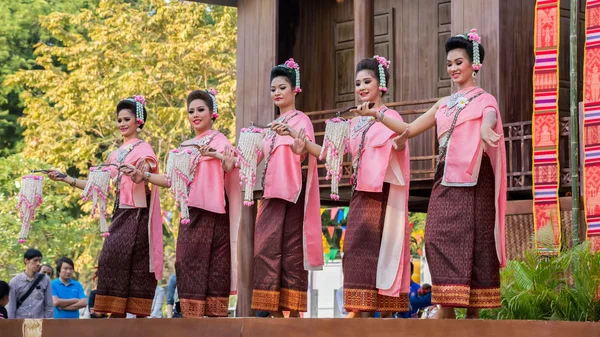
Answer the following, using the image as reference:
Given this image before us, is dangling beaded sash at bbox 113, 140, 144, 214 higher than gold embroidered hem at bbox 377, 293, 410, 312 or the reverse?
higher

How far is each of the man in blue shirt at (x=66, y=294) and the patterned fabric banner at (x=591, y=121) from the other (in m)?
5.05

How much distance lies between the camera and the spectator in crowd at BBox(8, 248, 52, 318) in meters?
9.77

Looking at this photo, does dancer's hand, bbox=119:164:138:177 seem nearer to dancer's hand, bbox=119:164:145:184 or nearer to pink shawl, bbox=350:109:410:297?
dancer's hand, bbox=119:164:145:184

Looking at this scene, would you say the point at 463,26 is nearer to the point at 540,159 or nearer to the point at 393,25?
the point at 540,159

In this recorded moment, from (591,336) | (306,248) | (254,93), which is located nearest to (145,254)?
(306,248)

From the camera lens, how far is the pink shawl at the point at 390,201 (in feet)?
22.4

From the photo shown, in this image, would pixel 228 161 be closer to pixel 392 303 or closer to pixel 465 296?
pixel 392 303

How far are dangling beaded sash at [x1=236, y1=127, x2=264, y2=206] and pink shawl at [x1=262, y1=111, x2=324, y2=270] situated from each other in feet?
0.55

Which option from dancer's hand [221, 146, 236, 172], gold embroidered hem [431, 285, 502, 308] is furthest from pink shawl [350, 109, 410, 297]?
dancer's hand [221, 146, 236, 172]

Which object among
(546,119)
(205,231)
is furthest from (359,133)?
(546,119)

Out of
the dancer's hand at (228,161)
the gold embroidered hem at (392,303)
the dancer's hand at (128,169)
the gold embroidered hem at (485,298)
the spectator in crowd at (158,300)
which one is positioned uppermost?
the dancer's hand at (228,161)

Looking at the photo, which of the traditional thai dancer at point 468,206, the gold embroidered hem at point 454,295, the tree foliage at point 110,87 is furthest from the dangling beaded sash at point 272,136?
the tree foliage at point 110,87

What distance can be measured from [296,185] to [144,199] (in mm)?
1216

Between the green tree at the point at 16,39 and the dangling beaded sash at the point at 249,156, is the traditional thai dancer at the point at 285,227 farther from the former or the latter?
the green tree at the point at 16,39
